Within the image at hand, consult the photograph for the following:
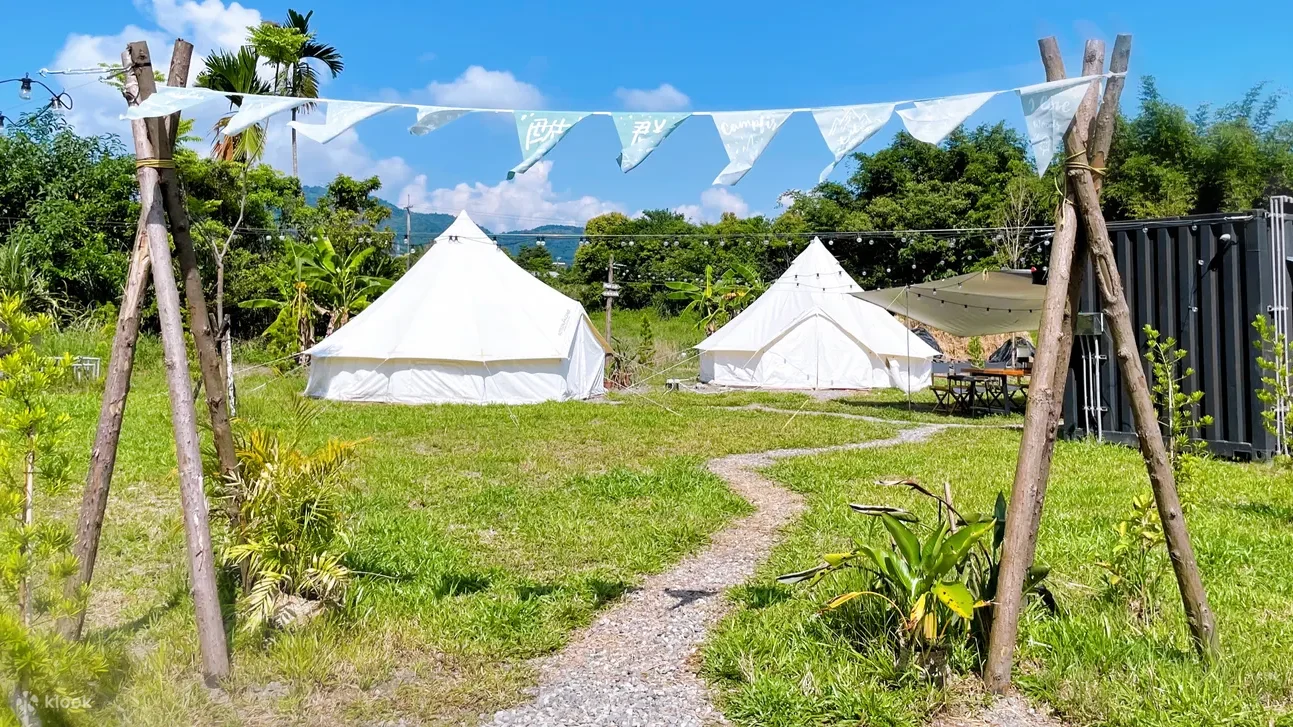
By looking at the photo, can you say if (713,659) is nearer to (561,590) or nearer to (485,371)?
(561,590)

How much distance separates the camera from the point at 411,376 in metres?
17.0

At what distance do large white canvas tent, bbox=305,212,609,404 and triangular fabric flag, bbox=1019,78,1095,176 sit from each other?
14.0 metres

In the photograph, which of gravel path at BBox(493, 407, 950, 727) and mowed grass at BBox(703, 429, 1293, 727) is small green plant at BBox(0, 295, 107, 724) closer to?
gravel path at BBox(493, 407, 950, 727)

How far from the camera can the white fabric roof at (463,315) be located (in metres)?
16.9

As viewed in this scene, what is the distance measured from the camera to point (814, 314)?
844 inches

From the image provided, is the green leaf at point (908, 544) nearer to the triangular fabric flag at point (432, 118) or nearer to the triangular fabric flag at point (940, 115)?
the triangular fabric flag at point (940, 115)

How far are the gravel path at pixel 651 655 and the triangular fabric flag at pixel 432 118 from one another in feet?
8.23

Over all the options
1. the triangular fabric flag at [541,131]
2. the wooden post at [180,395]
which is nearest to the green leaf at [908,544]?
the triangular fabric flag at [541,131]

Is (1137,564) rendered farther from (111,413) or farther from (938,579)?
(111,413)

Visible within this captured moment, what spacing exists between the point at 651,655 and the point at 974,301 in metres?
12.0

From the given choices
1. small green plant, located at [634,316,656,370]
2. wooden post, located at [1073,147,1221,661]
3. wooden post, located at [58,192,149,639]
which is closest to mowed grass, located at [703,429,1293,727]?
wooden post, located at [1073,147,1221,661]

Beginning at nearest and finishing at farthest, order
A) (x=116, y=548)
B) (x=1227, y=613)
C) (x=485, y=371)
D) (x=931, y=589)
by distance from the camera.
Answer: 1. (x=931, y=589)
2. (x=1227, y=613)
3. (x=116, y=548)
4. (x=485, y=371)

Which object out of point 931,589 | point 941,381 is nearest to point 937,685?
point 931,589

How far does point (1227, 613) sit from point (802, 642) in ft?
6.88
